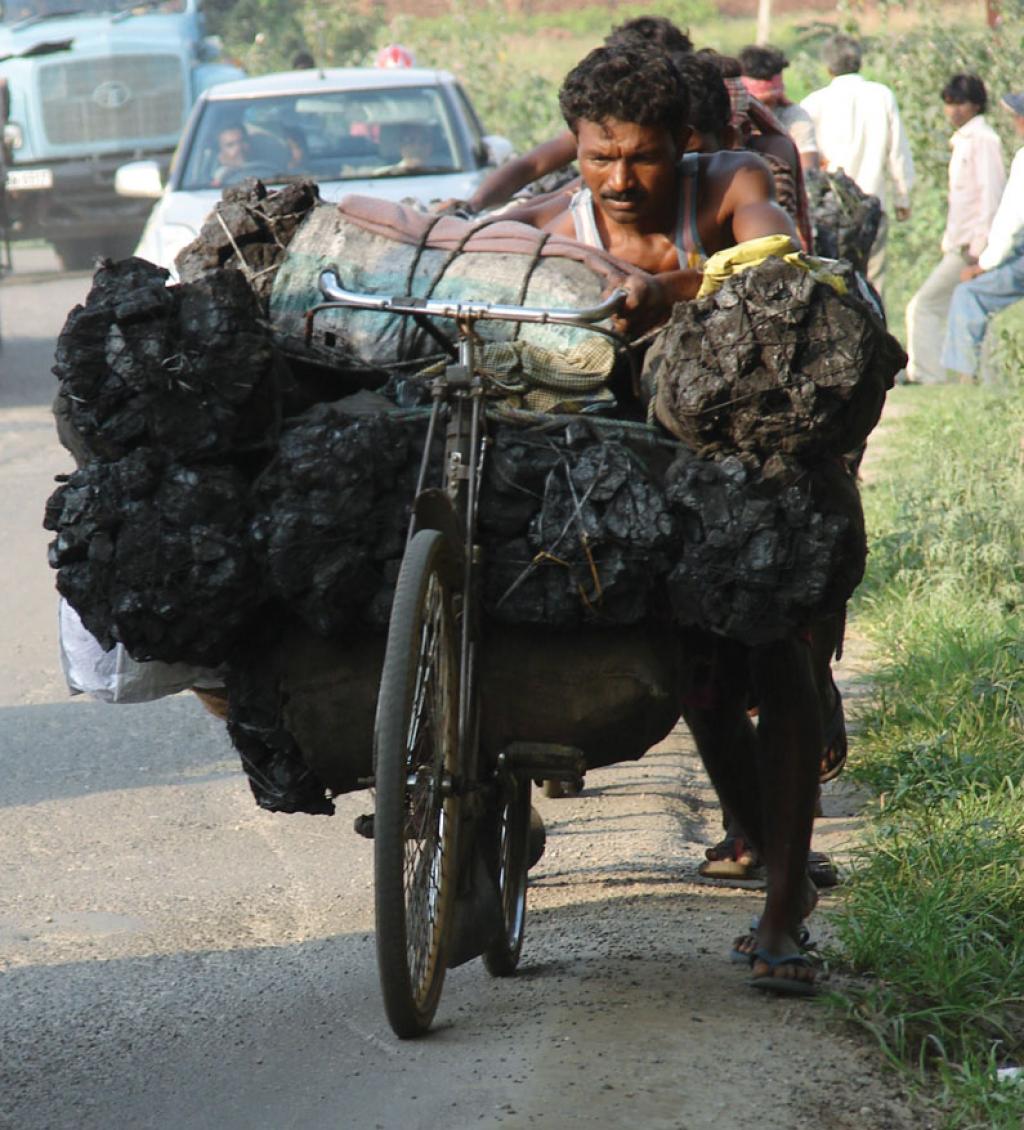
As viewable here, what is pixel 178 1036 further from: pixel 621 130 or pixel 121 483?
pixel 621 130

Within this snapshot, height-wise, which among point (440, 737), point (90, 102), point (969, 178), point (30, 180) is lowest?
point (30, 180)

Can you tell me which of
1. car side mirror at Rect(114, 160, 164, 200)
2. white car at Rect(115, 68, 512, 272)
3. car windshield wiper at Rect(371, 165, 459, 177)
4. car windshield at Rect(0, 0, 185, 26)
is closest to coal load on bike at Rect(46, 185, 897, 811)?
white car at Rect(115, 68, 512, 272)

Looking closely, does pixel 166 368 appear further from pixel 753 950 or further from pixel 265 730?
pixel 753 950

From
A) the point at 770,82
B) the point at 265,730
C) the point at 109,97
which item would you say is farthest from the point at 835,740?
the point at 109,97

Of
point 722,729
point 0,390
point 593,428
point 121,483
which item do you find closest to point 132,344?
point 121,483

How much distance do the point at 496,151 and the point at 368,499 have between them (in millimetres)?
8402

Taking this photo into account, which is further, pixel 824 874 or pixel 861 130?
pixel 861 130

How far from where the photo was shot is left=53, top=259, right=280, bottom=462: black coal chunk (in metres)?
3.47

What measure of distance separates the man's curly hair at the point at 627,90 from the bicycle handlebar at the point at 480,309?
622 millimetres

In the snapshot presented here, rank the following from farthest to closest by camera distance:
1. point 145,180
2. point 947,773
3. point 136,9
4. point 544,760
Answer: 1. point 136,9
2. point 145,180
3. point 947,773
4. point 544,760

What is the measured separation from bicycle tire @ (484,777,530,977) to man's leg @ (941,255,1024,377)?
7883mm

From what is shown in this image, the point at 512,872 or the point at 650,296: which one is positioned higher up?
the point at 650,296

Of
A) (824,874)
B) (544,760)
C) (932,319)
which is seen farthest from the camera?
(932,319)

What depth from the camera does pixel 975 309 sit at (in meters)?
11.4
